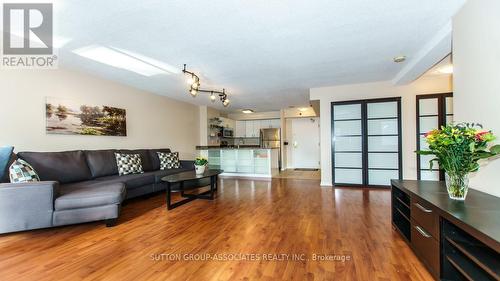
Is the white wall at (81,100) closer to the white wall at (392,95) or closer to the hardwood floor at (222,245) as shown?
the hardwood floor at (222,245)

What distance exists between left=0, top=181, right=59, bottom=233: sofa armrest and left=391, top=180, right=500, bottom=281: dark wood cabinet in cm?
372

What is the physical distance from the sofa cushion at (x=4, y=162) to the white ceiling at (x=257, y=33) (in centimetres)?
151

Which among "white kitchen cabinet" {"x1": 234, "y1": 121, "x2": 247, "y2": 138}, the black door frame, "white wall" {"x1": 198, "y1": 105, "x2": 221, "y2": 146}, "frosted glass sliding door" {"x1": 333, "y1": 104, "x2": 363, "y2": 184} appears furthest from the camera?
"white kitchen cabinet" {"x1": 234, "y1": 121, "x2": 247, "y2": 138}

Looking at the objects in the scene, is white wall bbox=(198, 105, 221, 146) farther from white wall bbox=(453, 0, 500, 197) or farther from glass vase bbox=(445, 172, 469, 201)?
glass vase bbox=(445, 172, 469, 201)

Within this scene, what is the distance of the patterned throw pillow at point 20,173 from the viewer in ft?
8.11

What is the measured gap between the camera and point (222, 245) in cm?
216

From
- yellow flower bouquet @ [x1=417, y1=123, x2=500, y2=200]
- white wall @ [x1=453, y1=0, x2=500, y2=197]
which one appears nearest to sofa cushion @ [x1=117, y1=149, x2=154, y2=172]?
yellow flower bouquet @ [x1=417, y1=123, x2=500, y2=200]

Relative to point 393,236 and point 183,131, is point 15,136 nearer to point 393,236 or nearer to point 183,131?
point 183,131

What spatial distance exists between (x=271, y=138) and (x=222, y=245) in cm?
679

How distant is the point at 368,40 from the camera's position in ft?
9.04

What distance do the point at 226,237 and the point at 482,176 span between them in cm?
247

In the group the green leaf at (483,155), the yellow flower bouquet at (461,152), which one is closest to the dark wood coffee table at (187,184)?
the yellow flower bouquet at (461,152)

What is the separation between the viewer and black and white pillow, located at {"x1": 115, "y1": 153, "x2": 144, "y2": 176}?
398cm

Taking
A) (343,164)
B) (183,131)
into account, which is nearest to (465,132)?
(343,164)
